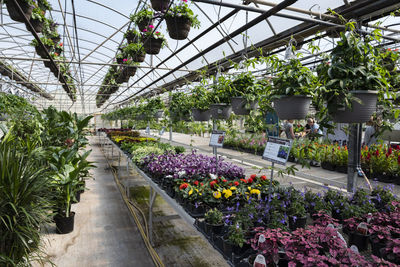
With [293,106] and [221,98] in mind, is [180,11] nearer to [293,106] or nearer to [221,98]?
[221,98]

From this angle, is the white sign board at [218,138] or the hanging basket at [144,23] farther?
the hanging basket at [144,23]

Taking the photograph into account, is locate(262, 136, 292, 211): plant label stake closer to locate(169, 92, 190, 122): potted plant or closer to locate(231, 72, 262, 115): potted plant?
locate(231, 72, 262, 115): potted plant

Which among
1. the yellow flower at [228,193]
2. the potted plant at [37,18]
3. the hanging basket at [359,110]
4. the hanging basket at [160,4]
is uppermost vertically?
the potted plant at [37,18]

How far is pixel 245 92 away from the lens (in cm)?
216

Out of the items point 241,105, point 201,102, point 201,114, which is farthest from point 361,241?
point 201,114

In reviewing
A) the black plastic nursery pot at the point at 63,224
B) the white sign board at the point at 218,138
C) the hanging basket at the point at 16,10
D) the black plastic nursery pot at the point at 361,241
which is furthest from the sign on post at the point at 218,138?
the hanging basket at the point at 16,10

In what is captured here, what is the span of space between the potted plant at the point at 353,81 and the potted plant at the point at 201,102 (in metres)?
1.39

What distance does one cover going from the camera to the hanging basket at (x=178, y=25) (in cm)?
278

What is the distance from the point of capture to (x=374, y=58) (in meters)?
1.29

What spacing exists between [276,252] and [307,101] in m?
0.84

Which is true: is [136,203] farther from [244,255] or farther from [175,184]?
[244,255]

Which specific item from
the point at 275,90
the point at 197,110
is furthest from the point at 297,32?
the point at 275,90

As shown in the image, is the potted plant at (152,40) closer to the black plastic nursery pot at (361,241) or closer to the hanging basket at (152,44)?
the hanging basket at (152,44)

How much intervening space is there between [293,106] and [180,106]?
225cm
